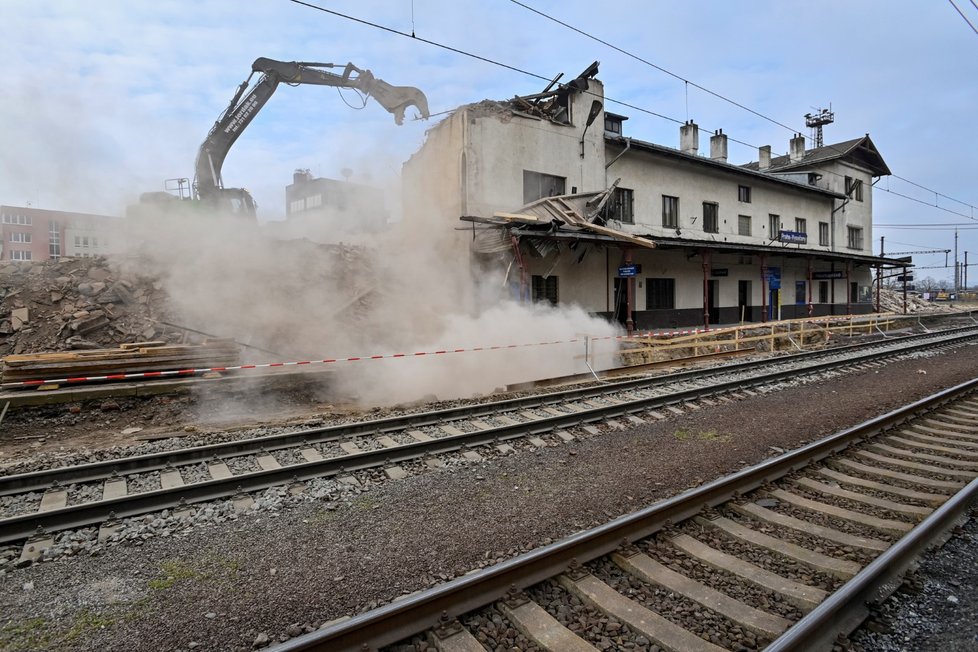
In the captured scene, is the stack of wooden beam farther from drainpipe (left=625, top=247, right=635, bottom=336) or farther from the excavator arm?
drainpipe (left=625, top=247, right=635, bottom=336)

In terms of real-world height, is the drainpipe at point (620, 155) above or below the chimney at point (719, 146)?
below

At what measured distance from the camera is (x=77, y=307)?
1245 cm

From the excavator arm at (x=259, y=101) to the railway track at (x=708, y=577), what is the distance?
16747mm

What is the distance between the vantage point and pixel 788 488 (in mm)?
5250

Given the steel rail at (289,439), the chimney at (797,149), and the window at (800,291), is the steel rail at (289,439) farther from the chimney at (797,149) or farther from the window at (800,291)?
the chimney at (797,149)

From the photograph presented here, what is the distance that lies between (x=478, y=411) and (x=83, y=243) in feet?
144

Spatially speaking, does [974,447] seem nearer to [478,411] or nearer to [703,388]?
[703,388]

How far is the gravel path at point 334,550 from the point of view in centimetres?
332

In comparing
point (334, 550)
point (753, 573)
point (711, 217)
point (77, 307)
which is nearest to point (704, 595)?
point (753, 573)

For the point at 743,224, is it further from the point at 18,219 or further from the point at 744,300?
the point at 18,219

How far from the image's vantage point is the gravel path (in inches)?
131

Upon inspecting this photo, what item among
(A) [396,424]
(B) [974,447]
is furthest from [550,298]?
(B) [974,447]

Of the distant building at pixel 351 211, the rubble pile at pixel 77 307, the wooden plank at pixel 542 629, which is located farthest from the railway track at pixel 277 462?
the distant building at pixel 351 211

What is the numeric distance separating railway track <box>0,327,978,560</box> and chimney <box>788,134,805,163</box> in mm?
35274
